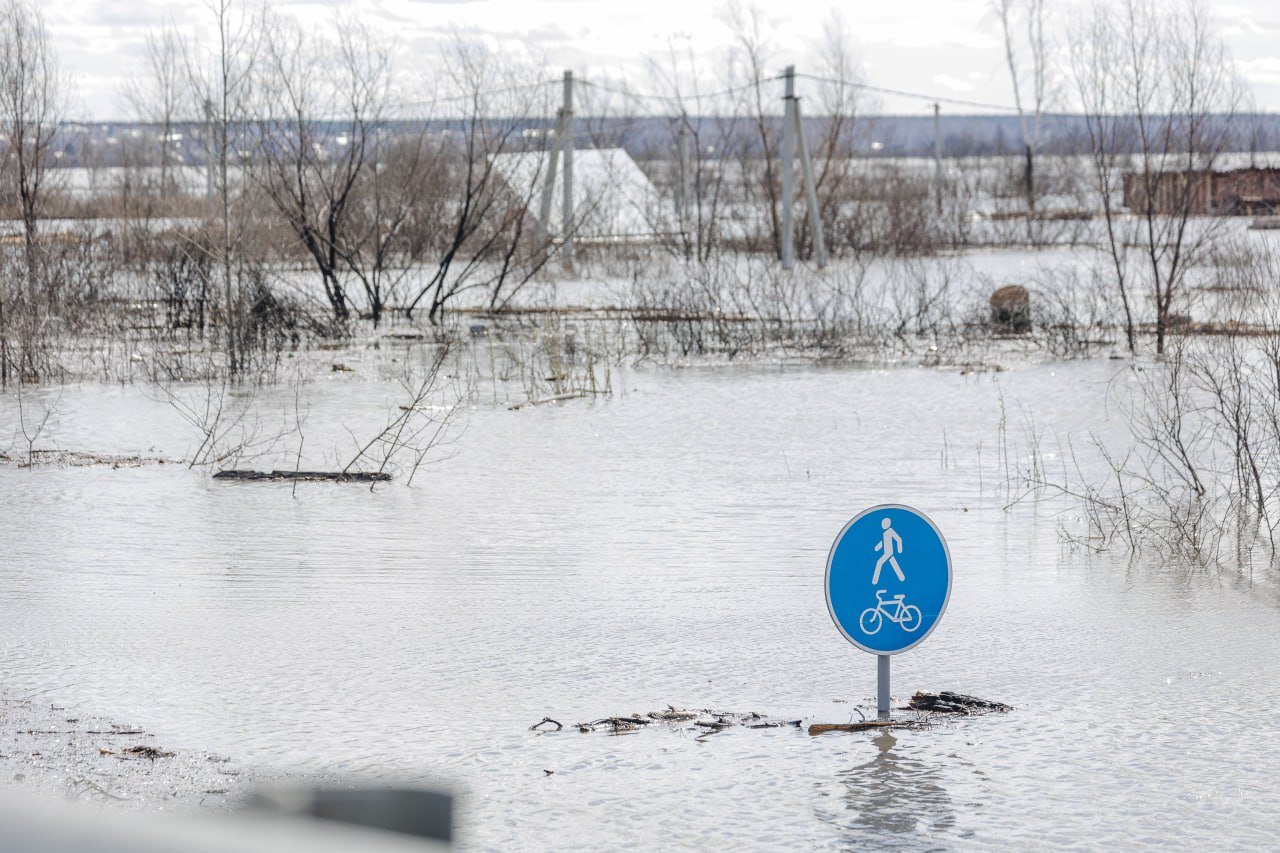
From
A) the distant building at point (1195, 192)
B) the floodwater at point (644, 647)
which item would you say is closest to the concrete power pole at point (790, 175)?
the distant building at point (1195, 192)

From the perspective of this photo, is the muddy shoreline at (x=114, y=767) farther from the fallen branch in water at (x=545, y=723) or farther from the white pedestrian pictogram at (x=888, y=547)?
the white pedestrian pictogram at (x=888, y=547)

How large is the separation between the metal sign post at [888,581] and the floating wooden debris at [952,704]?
56 centimetres

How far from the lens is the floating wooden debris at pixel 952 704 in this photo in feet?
17.6

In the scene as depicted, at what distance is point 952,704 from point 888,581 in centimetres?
74

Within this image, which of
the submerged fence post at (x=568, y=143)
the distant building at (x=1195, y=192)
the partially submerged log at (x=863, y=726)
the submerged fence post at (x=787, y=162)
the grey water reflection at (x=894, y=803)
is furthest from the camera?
the submerged fence post at (x=787, y=162)

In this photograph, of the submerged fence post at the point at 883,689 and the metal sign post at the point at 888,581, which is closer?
the metal sign post at the point at 888,581

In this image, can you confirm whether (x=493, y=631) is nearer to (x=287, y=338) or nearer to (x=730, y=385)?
(x=730, y=385)

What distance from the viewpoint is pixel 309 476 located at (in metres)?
10.6

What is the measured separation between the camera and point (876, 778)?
462 centimetres

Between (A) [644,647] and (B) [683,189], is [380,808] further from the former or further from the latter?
(B) [683,189]

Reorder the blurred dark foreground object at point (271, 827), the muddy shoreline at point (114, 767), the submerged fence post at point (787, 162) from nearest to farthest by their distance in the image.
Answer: the blurred dark foreground object at point (271, 827) → the muddy shoreline at point (114, 767) → the submerged fence post at point (787, 162)

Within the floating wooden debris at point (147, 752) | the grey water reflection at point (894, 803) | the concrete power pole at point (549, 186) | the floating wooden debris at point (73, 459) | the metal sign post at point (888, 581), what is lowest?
the grey water reflection at point (894, 803)

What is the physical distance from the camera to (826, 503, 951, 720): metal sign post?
15.9ft

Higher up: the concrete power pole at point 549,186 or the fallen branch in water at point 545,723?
the concrete power pole at point 549,186
